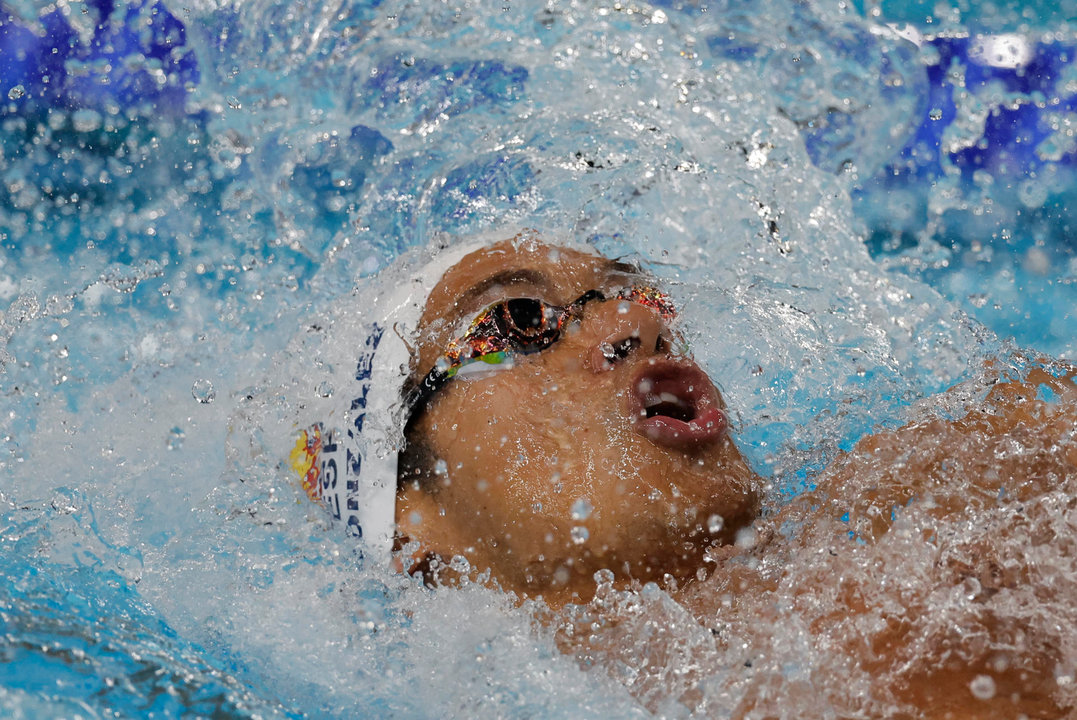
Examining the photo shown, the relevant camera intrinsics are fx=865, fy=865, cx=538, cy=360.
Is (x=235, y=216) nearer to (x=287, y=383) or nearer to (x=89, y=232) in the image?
(x=89, y=232)

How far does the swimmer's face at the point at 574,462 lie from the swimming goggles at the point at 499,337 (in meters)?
0.01

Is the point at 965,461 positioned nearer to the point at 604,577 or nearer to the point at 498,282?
the point at 604,577

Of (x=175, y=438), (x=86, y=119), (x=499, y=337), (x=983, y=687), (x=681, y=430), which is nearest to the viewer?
(x=983, y=687)

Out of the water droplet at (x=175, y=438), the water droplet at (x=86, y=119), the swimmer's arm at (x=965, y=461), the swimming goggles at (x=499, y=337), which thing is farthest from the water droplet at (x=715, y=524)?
the water droplet at (x=86, y=119)

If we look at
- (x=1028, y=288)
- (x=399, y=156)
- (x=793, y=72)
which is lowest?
(x=1028, y=288)

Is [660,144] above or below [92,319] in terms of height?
above

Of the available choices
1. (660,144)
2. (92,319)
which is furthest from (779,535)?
(92,319)

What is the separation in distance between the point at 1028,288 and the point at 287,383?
8.39ft

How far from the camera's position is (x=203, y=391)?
200 centimetres

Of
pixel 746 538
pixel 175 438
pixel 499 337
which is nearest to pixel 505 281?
pixel 499 337

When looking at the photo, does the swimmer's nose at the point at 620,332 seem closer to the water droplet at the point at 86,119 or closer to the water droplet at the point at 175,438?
the water droplet at the point at 175,438

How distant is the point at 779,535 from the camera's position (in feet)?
4.09

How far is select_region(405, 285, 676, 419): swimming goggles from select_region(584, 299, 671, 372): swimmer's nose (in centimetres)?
4

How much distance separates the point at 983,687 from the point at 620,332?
2.37 feet
